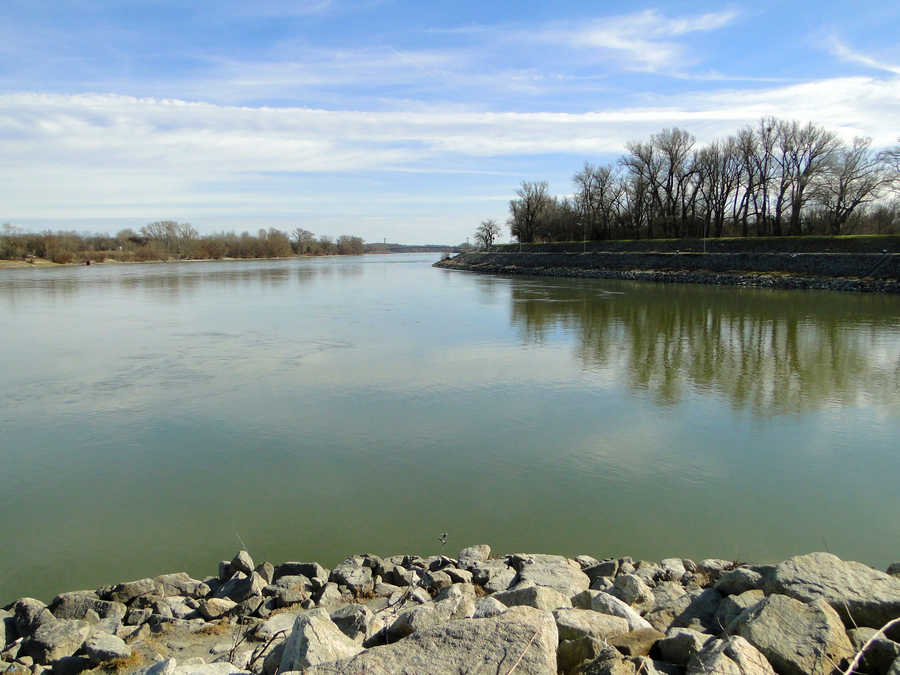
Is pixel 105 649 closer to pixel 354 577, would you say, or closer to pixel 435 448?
pixel 354 577

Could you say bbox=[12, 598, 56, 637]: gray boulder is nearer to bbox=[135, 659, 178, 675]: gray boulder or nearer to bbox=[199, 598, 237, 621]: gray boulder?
bbox=[199, 598, 237, 621]: gray boulder

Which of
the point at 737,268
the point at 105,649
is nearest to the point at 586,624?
the point at 105,649

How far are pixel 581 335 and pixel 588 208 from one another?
4534 centimetres

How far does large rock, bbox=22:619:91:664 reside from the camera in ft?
11.2

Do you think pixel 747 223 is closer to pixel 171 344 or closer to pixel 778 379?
pixel 778 379

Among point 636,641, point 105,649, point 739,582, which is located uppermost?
point 636,641

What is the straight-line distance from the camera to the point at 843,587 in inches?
129

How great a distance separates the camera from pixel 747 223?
46.8 metres

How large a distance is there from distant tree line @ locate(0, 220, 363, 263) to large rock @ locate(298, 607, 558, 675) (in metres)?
78.0

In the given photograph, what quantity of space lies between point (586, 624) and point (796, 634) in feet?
3.06

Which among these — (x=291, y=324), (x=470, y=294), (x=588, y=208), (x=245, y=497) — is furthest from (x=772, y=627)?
(x=588, y=208)

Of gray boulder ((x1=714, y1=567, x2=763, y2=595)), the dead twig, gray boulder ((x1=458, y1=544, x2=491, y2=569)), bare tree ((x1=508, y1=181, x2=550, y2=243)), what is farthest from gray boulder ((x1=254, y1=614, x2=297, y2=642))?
bare tree ((x1=508, y1=181, x2=550, y2=243))

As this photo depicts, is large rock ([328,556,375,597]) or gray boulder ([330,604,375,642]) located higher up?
gray boulder ([330,604,375,642])

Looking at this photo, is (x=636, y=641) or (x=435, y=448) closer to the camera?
(x=636, y=641)
